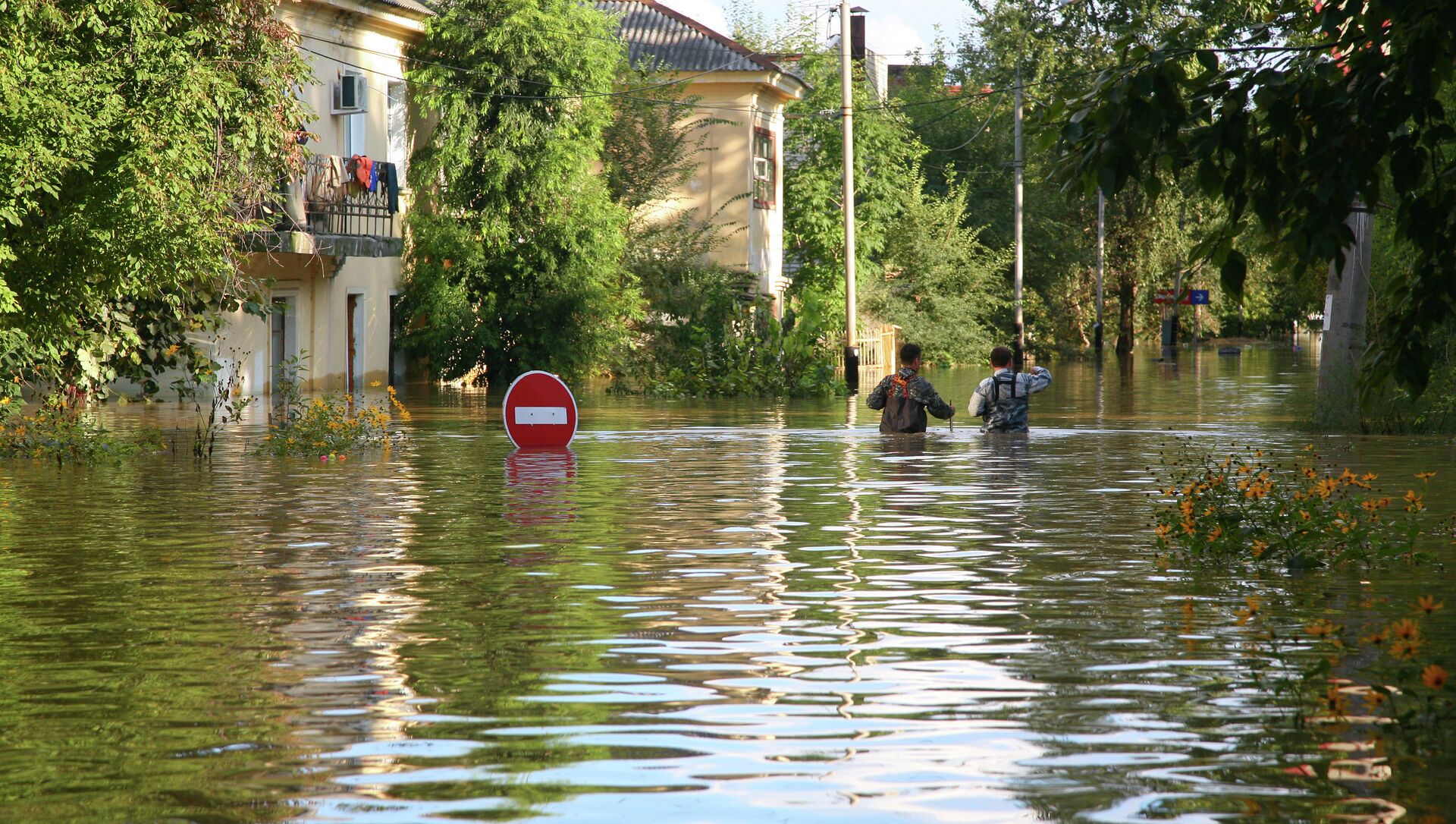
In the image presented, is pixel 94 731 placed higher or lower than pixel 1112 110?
lower

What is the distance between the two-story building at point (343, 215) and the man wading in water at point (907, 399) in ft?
41.8

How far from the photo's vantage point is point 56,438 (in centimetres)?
1884

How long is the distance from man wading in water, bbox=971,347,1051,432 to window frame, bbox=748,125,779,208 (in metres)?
26.2

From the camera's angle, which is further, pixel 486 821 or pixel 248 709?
pixel 248 709

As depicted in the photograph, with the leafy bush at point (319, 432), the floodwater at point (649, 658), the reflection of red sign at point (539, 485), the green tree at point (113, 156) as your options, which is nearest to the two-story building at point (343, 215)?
the leafy bush at point (319, 432)

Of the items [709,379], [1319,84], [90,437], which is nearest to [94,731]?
[1319,84]

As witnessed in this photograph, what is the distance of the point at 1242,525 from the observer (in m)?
13.1

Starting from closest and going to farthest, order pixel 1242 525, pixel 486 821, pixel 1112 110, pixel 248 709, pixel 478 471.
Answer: pixel 486 821 → pixel 1112 110 → pixel 248 709 → pixel 1242 525 → pixel 478 471

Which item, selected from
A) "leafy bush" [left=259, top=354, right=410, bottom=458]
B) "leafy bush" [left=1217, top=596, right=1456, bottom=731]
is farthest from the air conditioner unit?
"leafy bush" [left=1217, top=596, right=1456, bottom=731]

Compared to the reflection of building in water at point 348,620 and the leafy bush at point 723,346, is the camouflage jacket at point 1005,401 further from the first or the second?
the leafy bush at point 723,346

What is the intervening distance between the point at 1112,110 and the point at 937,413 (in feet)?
47.8

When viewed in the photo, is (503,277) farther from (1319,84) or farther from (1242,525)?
(1319,84)

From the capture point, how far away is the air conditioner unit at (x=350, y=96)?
115ft

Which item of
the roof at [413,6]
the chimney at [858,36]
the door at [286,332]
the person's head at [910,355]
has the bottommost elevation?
the person's head at [910,355]
